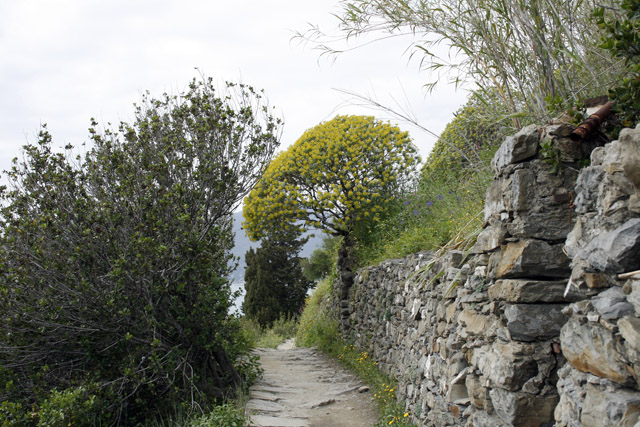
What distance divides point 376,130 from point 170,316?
235 inches

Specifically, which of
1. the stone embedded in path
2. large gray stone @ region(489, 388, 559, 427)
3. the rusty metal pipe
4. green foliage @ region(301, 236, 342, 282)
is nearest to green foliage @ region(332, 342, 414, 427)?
the stone embedded in path

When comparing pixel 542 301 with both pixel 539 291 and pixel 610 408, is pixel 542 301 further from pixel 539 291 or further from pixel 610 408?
pixel 610 408

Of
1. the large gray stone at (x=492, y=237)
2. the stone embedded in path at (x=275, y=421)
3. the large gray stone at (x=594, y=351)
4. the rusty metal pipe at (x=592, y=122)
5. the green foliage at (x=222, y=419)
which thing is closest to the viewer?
the large gray stone at (x=594, y=351)

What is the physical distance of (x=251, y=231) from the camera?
428 inches

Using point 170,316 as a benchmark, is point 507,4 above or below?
above

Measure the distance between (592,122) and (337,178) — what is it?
7.38m

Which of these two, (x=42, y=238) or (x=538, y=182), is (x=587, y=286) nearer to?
(x=538, y=182)

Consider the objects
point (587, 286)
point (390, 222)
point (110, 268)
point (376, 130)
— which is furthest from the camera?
point (376, 130)

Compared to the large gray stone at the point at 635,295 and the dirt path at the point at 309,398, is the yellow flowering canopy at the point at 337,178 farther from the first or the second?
the large gray stone at the point at 635,295

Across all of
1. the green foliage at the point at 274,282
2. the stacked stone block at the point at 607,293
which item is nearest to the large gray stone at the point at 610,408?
the stacked stone block at the point at 607,293

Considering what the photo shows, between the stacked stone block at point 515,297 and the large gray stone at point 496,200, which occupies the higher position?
the large gray stone at point 496,200

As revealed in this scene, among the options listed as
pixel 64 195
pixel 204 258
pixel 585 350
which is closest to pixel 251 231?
pixel 204 258

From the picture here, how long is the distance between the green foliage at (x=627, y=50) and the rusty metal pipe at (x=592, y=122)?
0.41 ft

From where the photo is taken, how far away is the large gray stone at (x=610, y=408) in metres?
2.11
